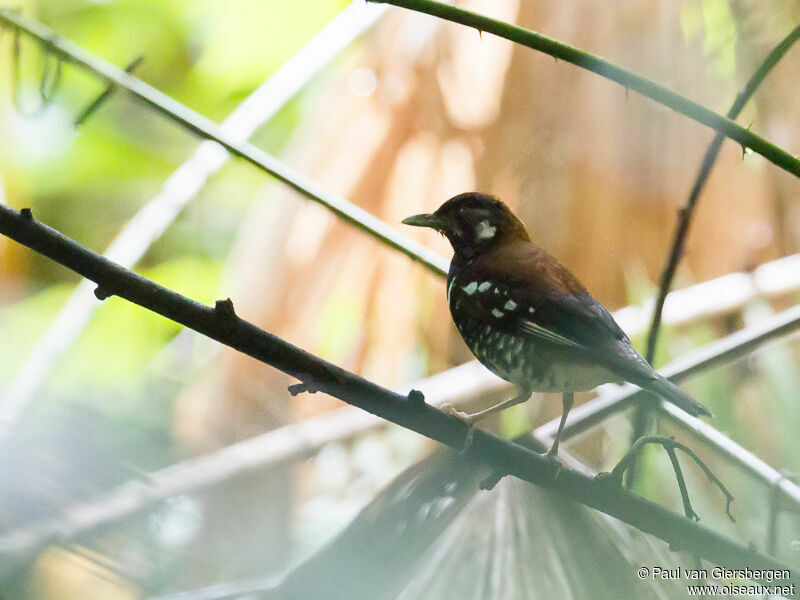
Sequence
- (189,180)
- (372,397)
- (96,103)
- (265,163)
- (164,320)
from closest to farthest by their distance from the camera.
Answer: (372,397), (96,103), (265,163), (189,180), (164,320)

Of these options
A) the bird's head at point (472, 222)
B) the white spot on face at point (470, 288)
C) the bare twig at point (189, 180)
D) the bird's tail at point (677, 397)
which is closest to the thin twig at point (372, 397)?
the bird's tail at point (677, 397)

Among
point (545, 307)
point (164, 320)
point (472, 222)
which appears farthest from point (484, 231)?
point (164, 320)

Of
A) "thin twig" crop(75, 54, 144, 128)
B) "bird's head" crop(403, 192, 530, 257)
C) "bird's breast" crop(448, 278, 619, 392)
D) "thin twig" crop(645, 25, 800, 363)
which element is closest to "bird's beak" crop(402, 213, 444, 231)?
"bird's head" crop(403, 192, 530, 257)

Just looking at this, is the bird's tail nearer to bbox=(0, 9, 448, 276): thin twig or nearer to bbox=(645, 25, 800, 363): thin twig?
bbox=(645, 25, 800, 363): thin twig

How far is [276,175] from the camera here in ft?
3.58

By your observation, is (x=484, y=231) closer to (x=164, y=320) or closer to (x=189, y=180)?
(x=189, y=180)

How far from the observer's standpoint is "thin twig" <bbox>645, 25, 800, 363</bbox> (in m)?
0.80

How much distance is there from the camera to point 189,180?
152cm

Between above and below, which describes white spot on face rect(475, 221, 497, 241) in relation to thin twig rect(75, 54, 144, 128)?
below

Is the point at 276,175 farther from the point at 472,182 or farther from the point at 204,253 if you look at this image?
the point at 204,253

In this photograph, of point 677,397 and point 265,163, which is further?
point 265,163

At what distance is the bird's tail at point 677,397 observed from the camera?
74cm

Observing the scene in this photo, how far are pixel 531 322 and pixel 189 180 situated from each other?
2.95 ft

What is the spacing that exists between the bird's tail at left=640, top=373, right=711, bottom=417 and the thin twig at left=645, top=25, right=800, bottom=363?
0.50ft
